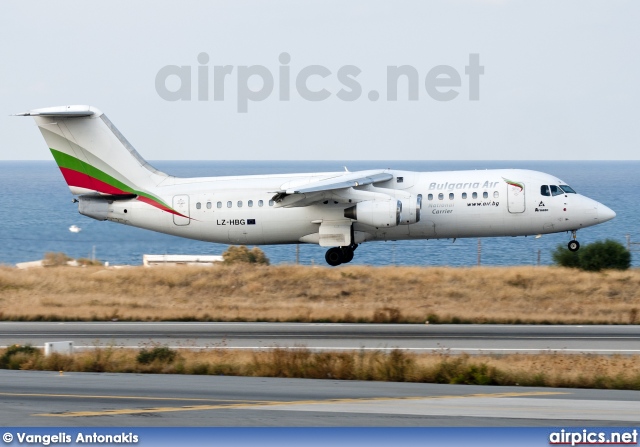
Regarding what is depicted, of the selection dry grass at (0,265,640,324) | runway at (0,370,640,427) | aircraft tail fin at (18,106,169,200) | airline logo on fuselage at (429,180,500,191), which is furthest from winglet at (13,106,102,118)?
runway at (0,370,640,427)

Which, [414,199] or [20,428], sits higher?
[414,199]

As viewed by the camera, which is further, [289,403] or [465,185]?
[465,185]

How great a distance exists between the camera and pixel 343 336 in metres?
27.1

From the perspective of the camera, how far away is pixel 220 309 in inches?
1344

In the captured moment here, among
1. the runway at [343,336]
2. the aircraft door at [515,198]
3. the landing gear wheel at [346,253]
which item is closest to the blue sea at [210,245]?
the runway at [343,336]

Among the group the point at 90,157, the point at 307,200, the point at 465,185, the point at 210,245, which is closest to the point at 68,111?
the point at 90,157

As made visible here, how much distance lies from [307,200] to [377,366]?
1504 cm

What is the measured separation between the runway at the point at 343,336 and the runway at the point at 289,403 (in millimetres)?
6612

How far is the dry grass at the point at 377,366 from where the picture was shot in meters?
18.6

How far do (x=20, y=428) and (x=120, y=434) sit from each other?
1.53m

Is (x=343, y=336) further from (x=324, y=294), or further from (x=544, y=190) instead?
(x=544, y=190)

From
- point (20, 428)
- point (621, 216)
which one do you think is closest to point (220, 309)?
point (20, 428)

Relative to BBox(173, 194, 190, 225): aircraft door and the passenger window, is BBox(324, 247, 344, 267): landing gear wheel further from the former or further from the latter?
the passenger window

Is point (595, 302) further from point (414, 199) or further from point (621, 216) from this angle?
point (621, 216)
